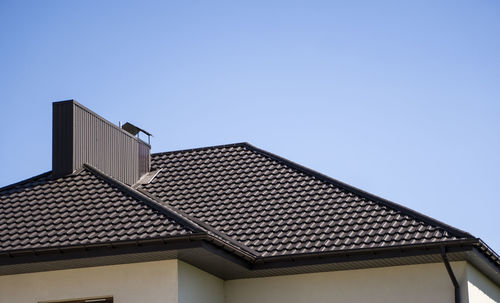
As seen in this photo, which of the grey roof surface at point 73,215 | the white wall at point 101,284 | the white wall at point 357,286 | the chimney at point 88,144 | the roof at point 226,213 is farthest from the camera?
the chimney at point 88,144

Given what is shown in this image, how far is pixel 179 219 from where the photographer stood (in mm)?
14422

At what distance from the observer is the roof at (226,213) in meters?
14.6

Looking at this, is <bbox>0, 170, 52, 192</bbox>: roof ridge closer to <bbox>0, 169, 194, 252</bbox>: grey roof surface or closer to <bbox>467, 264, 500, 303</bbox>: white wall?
<bbox>0, 169, 194, 252</bbox>: grey roof surface

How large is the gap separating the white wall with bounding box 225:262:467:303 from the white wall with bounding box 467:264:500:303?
0.45 meters

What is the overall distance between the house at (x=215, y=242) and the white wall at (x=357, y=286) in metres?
0.02

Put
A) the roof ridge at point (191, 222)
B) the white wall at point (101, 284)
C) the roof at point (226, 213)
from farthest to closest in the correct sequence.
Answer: the roof at point (226, 213) < the white wall at point (101, 284) < the roof ridge at point (191, 222)

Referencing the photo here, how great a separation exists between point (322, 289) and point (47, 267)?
16.9 feet

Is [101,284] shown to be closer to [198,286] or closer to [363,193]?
[198,286]

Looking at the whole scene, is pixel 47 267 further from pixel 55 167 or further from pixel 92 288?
pixel 55 167

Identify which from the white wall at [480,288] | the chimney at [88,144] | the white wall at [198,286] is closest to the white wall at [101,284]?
the white wall at [198,286]

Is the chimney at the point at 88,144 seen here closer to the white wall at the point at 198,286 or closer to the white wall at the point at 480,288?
the white wall at the point at 198,286

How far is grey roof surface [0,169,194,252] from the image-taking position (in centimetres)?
1431

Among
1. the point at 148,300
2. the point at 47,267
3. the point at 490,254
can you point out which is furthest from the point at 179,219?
the point at 490,254

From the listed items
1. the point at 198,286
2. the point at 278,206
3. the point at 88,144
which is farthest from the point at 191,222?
the point at 88,144
